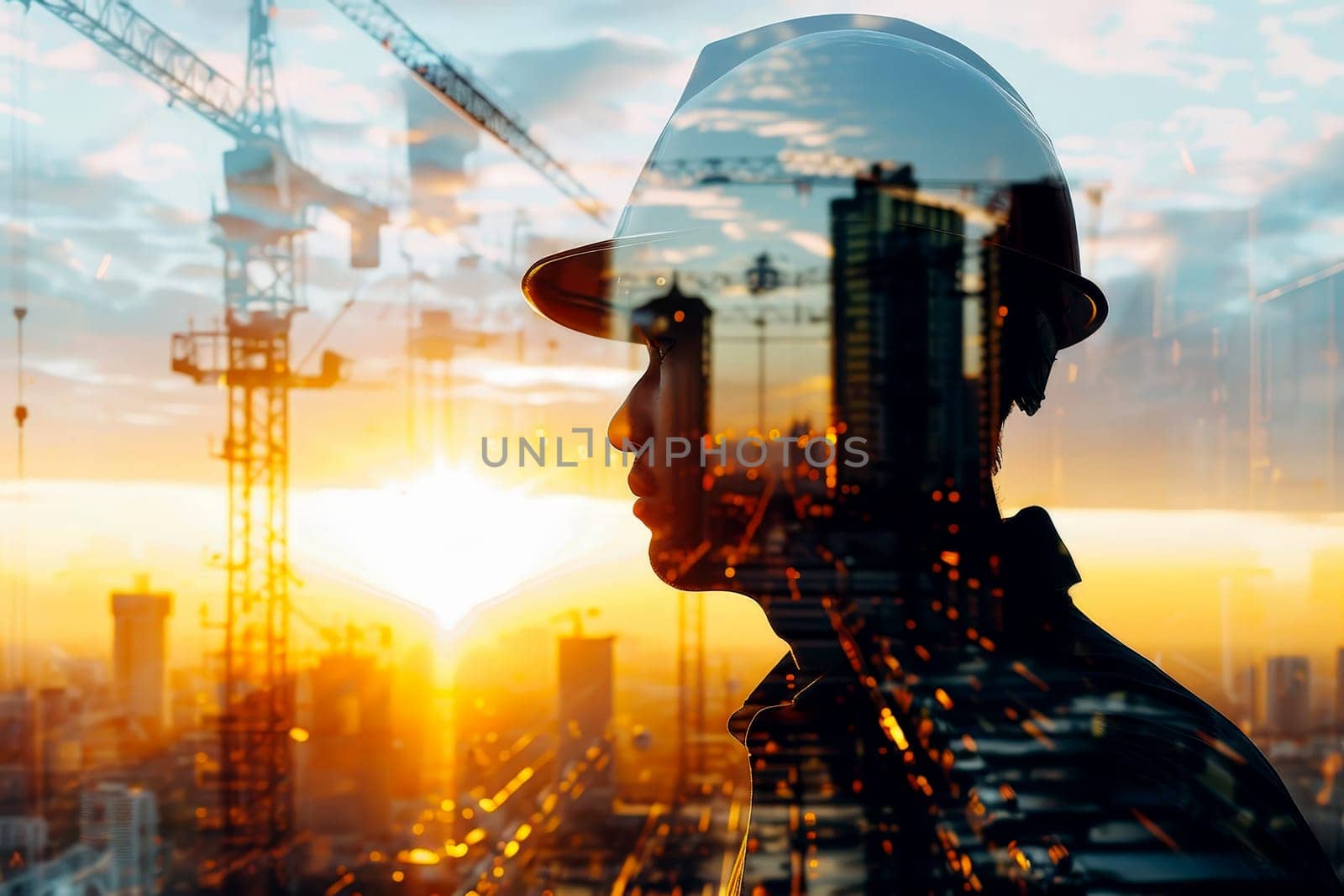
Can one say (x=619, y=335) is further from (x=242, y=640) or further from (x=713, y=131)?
(x=242, y=640)

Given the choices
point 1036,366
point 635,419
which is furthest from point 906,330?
point 635,419

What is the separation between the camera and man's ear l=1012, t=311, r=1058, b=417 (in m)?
0.88

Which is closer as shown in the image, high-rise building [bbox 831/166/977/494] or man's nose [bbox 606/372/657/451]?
high-rise building [bbox 831/166/977/494]

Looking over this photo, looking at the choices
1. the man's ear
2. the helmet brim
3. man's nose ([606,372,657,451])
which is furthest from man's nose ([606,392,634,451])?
the man's ear

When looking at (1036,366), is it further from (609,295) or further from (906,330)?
(609,295)

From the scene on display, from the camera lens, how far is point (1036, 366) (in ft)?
2.92

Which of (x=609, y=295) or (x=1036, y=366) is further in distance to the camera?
(x=609, y=295)

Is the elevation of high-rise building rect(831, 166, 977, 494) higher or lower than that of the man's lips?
higher

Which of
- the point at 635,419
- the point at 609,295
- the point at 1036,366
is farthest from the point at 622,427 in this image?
the point at 1036,366

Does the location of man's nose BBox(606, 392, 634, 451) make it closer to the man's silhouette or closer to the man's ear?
the man's silhouette

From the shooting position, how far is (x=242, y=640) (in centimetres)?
928

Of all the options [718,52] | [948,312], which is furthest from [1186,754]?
[718,52]

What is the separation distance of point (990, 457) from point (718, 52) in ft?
1.91

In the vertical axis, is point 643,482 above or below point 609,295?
below
